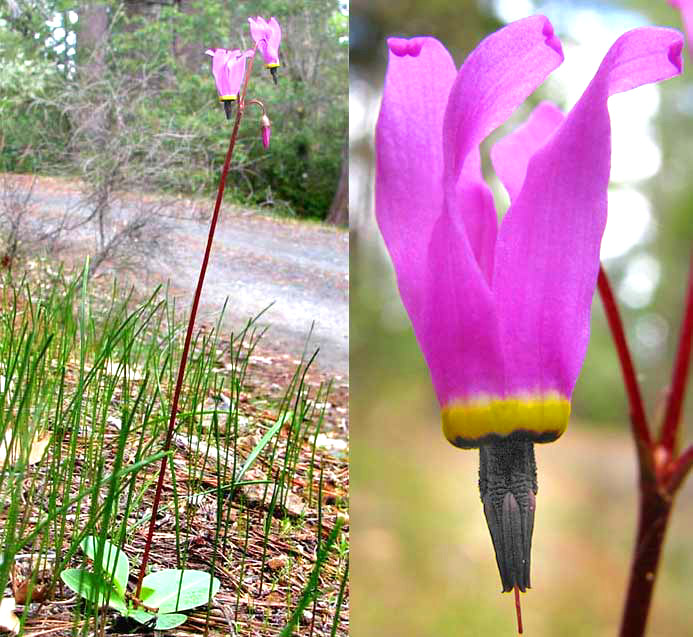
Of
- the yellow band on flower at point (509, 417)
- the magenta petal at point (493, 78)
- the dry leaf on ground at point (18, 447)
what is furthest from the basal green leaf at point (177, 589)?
the magenta petal at point (493, 78)

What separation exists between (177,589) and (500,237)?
1.35ft

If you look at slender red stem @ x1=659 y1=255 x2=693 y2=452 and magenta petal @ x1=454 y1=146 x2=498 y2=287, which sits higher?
magenta petal @ x1=454 y1=146 x2=498 y2=287

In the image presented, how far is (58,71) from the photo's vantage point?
29.5 inches

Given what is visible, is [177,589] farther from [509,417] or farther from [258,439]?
[509,417]

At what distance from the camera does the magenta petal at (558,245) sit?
15.7 inches

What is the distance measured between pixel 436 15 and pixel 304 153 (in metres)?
0.52

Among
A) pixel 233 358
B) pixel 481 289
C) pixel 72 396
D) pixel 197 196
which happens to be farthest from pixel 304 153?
pixel 481 289

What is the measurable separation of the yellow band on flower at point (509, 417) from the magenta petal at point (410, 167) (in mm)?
63

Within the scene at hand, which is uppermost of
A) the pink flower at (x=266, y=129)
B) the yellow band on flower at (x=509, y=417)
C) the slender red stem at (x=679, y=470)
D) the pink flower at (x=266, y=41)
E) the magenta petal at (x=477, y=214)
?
the pink flower at (x=266, y=41)

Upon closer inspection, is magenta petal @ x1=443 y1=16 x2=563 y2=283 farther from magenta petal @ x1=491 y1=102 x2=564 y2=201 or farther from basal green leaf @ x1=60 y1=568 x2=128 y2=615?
basal green leaf @ x1=60 y1=568 x2=128 y2=615

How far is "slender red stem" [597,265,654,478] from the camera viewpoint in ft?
1.38

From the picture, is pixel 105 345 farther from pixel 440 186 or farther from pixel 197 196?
pixel 440 186

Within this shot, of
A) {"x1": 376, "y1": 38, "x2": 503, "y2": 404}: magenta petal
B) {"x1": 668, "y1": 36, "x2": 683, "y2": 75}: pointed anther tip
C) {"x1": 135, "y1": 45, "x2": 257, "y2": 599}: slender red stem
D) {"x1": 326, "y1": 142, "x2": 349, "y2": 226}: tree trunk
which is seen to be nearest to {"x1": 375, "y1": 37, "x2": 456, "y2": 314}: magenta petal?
{"x1": 376, "y1": 38, "x2": 503, "y2": 404}: magenta petal

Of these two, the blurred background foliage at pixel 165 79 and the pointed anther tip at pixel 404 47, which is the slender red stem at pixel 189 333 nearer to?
the blurred background foliage at pixel 165 79
